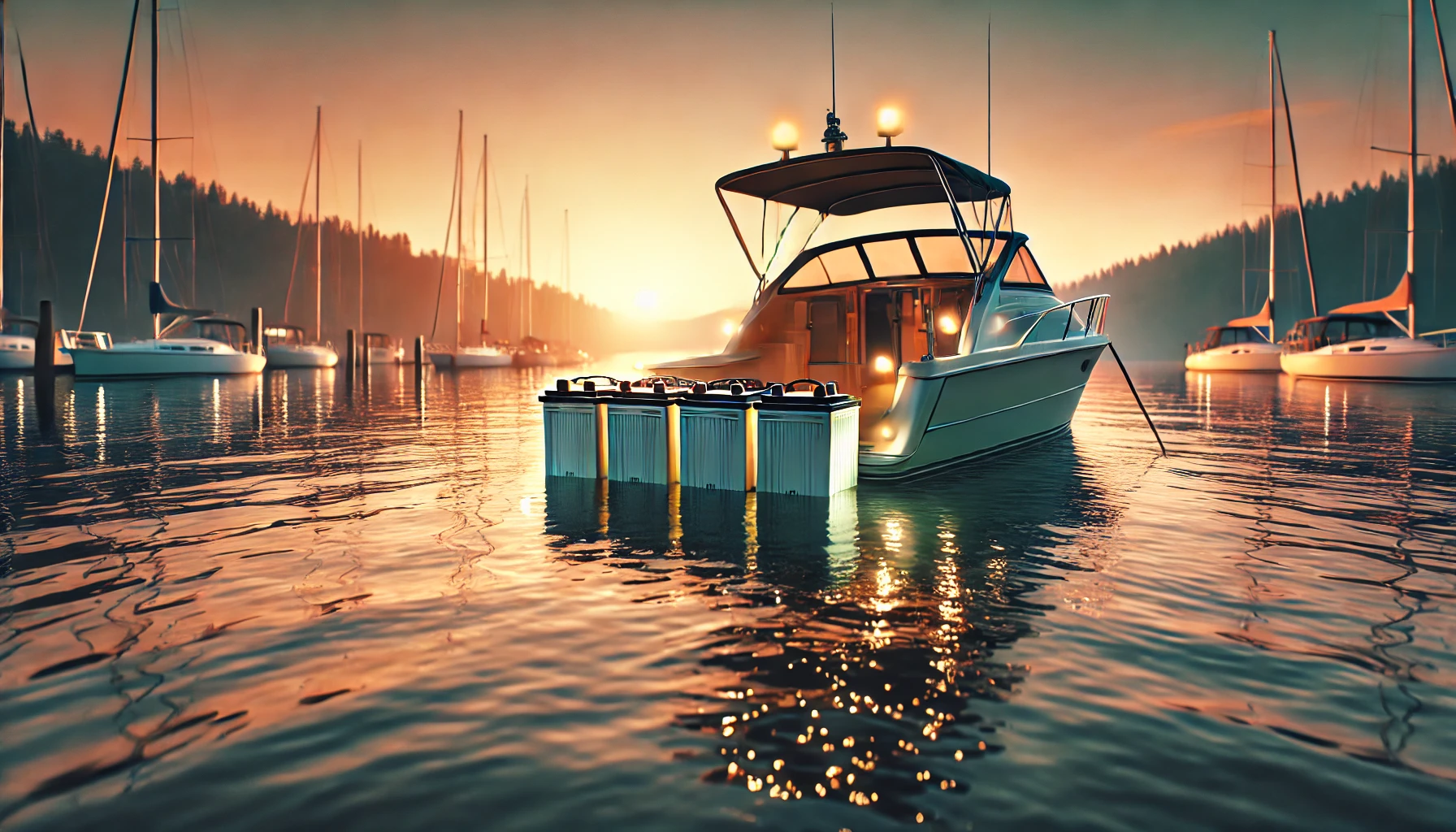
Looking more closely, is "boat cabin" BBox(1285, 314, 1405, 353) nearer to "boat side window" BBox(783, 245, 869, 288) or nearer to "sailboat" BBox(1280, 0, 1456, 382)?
"sailboat" BBox(1280, 0, 1456, 382)

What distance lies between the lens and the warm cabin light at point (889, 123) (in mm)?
10234

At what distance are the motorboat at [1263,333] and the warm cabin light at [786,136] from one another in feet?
103

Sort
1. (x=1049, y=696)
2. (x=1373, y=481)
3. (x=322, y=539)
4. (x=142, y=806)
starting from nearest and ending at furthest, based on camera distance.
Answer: (x=142, y=806) → (x=1049, y=696) → (x=322, y=539) → (x=1373, y=481)

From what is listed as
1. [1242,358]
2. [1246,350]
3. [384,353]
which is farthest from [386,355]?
[1246,350]

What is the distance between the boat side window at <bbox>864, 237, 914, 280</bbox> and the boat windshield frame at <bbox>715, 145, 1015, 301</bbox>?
666 mm

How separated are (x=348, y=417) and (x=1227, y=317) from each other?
515ft

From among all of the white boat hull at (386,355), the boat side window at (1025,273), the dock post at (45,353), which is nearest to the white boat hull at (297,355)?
the white boat hull at (386,355)

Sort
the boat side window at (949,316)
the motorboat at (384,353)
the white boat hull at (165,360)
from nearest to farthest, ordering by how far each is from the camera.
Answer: the boat side window at (949,316)
the white boat hull at (165,360)
the motorboat at (384,353)

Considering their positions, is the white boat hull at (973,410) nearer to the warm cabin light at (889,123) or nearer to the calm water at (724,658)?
the calm water at (724,658)

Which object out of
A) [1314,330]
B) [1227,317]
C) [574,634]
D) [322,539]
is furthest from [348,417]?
[1227,317]

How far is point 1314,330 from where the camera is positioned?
37031 mm

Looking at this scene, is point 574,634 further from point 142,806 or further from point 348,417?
point 348,417

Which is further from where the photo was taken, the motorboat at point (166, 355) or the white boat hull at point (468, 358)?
the white boat hull at point (468, 358)

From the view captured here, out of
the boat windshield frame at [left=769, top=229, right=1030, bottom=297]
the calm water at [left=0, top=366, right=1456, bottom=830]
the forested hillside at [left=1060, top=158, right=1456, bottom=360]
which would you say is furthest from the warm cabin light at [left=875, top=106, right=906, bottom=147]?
the forested hillside at [left=1060, top=158, right=1456, bottom=360]
